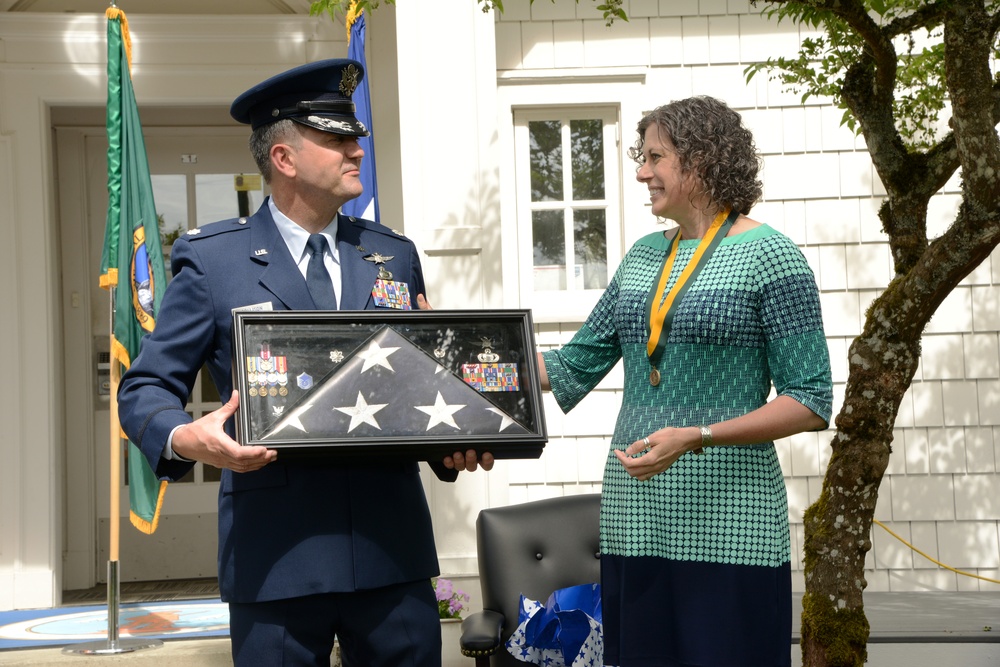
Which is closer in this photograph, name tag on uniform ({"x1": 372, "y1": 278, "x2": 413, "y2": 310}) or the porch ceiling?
name tag on uniform ({"x1": 372, "y1": 278, "x2": 413, "y2": 310})

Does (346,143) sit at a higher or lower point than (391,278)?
higher

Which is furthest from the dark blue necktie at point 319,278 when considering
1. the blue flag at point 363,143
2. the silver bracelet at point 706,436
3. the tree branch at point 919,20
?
the blue flag at point 363,143

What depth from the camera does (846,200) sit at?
21.7 feet

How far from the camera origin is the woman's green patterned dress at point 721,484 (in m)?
2.41

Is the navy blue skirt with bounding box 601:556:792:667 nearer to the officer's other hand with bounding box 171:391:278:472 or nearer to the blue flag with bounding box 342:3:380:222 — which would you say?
the officer's other hand with bounding box 171:391:278:472

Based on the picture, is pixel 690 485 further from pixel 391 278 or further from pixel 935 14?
pixel 935 14

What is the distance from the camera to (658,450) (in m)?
2.30

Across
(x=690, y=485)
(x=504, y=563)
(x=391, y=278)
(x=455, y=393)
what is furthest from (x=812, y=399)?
(x=504, y=563)

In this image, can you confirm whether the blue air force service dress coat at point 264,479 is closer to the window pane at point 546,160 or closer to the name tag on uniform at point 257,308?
the name tag on uniform at point 257,308

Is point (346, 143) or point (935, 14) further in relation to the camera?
point (935, 14)

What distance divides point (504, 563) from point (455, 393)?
89.0 inches

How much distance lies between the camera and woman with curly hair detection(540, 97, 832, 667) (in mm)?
2398

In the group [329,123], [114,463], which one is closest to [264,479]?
[329,123]

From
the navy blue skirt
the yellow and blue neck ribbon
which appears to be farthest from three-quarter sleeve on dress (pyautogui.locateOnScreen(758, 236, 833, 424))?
the navy blue skirt
